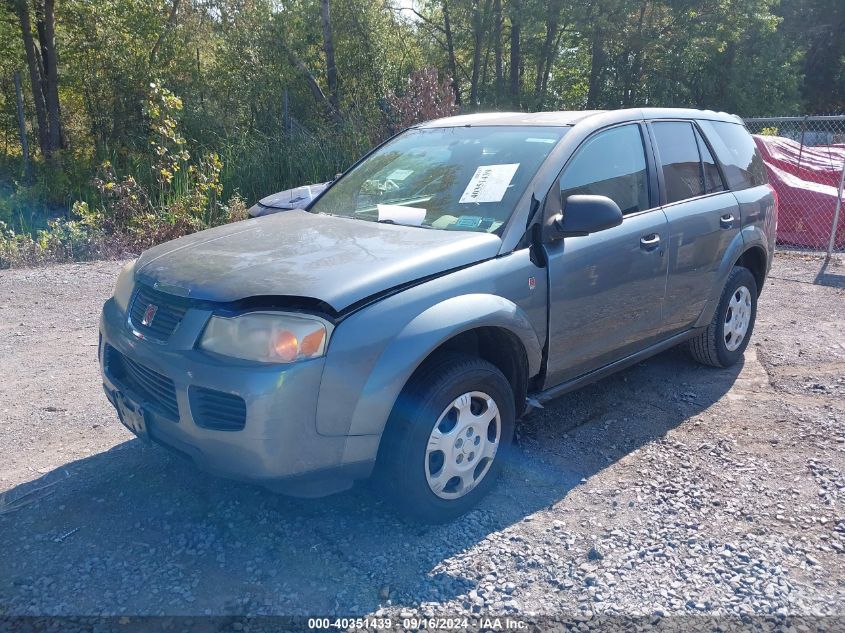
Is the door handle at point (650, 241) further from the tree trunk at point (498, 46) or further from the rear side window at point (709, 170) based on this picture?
the tree trunk at point (498, 46)

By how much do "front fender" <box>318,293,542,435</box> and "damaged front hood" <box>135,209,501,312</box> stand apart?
0.18 m

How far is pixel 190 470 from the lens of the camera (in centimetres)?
368

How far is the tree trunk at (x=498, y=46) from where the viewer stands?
22031 millimetres

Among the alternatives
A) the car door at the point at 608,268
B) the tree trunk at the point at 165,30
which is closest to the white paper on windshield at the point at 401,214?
the car door at the point at 608,268

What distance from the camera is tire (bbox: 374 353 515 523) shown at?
298 centimetres

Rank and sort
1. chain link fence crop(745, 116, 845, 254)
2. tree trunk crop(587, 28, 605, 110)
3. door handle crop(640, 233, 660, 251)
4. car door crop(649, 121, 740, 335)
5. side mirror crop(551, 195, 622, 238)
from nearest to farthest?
side mirror crop(551, 195, 622, 238) → door handle crop(640, 233, 660, 251) → car door crop(649, 121, 740, 335) → chain link fence crop(745, 116, 845, 254) → tree trunk crop(587, 28, 605, 110)

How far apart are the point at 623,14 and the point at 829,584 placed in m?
21.5

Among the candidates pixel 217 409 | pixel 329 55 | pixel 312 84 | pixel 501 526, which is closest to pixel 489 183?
pixel 501 526

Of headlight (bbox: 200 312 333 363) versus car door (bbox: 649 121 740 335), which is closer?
headlight (bbox: 200 312 333 363)

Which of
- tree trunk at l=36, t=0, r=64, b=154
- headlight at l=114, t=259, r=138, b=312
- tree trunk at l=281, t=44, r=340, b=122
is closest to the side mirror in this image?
headlight at l=114, t=259, r=138, b=312

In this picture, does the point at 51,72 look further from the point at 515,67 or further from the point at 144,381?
the point at 144,381

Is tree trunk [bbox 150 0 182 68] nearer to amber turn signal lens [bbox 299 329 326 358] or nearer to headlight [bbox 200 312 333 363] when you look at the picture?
headlight [bbox 200 312 333 363]

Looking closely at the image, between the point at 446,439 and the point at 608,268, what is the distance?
138 centimetres

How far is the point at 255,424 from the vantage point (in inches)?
105
